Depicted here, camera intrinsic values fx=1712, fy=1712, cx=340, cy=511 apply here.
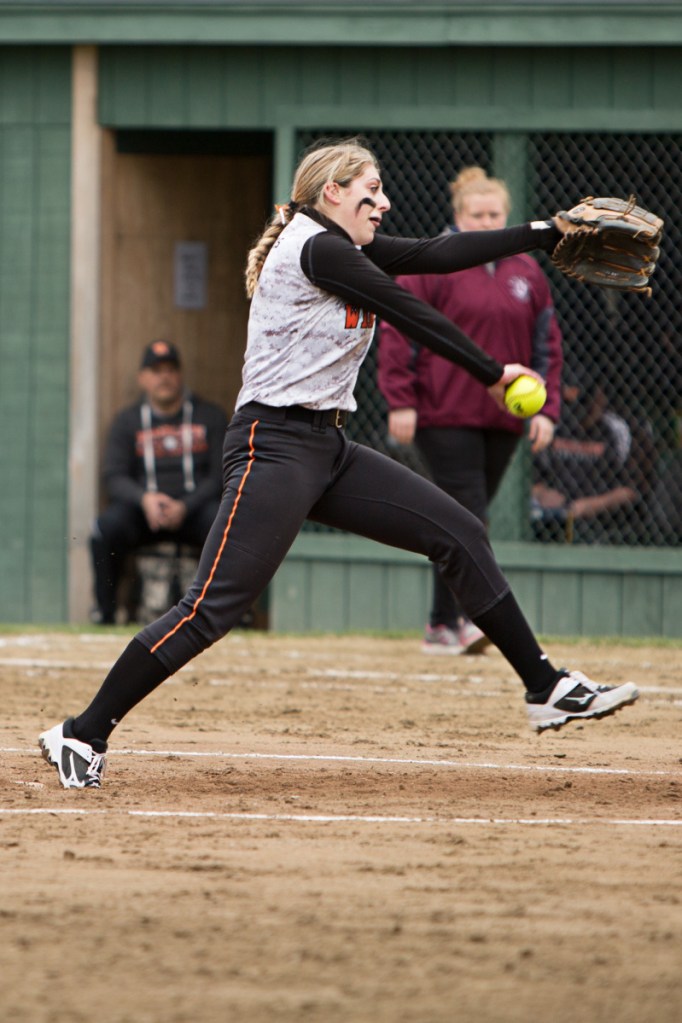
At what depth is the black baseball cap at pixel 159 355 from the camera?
11.0 meters

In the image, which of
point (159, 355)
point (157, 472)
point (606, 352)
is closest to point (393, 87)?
point (606, 352)

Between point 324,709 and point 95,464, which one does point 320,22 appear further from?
point 324,709

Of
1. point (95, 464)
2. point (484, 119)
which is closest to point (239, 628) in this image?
point (95, 464)

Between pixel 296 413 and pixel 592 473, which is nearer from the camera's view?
pixel 296 413

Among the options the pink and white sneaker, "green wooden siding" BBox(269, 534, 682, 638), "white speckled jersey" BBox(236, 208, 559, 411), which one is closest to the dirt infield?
"white speckled jersey" BBox(236, 208, 559, 411)

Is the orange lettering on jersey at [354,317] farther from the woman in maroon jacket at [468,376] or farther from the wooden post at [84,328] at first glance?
the wooden post at [84,328]

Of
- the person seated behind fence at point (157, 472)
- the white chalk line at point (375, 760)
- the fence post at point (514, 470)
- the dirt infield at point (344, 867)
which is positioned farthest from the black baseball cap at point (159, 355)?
the white chalk line at point (375, 760)

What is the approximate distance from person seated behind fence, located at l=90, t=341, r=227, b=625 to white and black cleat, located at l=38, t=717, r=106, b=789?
5579mm

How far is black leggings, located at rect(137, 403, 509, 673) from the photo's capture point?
500 centimetres

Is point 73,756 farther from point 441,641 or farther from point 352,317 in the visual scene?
point 441,641

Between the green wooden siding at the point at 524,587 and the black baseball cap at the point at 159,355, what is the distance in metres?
1.46

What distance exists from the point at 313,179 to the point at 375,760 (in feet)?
6.46

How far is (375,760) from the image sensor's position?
19.0 ft

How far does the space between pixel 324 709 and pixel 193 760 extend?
1410 millimetres
